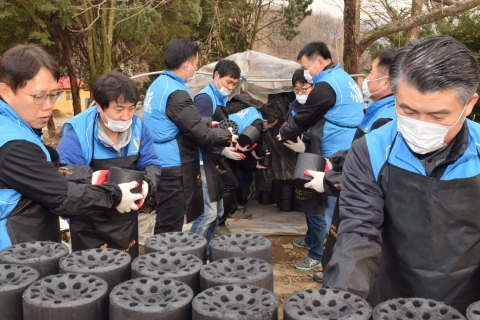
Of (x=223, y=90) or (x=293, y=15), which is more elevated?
(x=293, y=15)

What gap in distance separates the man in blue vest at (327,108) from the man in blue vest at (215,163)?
2.76ft

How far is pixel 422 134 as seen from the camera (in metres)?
1.74

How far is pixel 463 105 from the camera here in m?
1.68

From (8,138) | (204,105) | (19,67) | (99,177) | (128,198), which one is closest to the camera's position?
(8,138)

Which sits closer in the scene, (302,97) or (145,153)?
(145,153)

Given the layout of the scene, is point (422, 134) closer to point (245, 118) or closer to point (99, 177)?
point (99, 177)

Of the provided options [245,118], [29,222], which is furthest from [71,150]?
[245,118]

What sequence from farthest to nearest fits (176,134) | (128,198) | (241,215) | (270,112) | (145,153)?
1. (241,215)
2. (270,112)
3. (176,134)
4. (145,153)
5. (128,198)

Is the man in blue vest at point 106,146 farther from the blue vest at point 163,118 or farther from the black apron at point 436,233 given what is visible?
the black apron at point 436,233

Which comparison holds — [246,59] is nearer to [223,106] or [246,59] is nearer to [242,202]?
[223,106]

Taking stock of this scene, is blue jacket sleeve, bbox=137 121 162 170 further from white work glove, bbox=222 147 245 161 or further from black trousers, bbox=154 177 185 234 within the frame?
white work glove, bbox=222 147 245 161

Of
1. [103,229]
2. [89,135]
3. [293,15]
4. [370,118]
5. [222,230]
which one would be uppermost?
[293,15]

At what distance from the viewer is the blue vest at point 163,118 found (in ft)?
13.5

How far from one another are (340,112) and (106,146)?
242 centimetres
